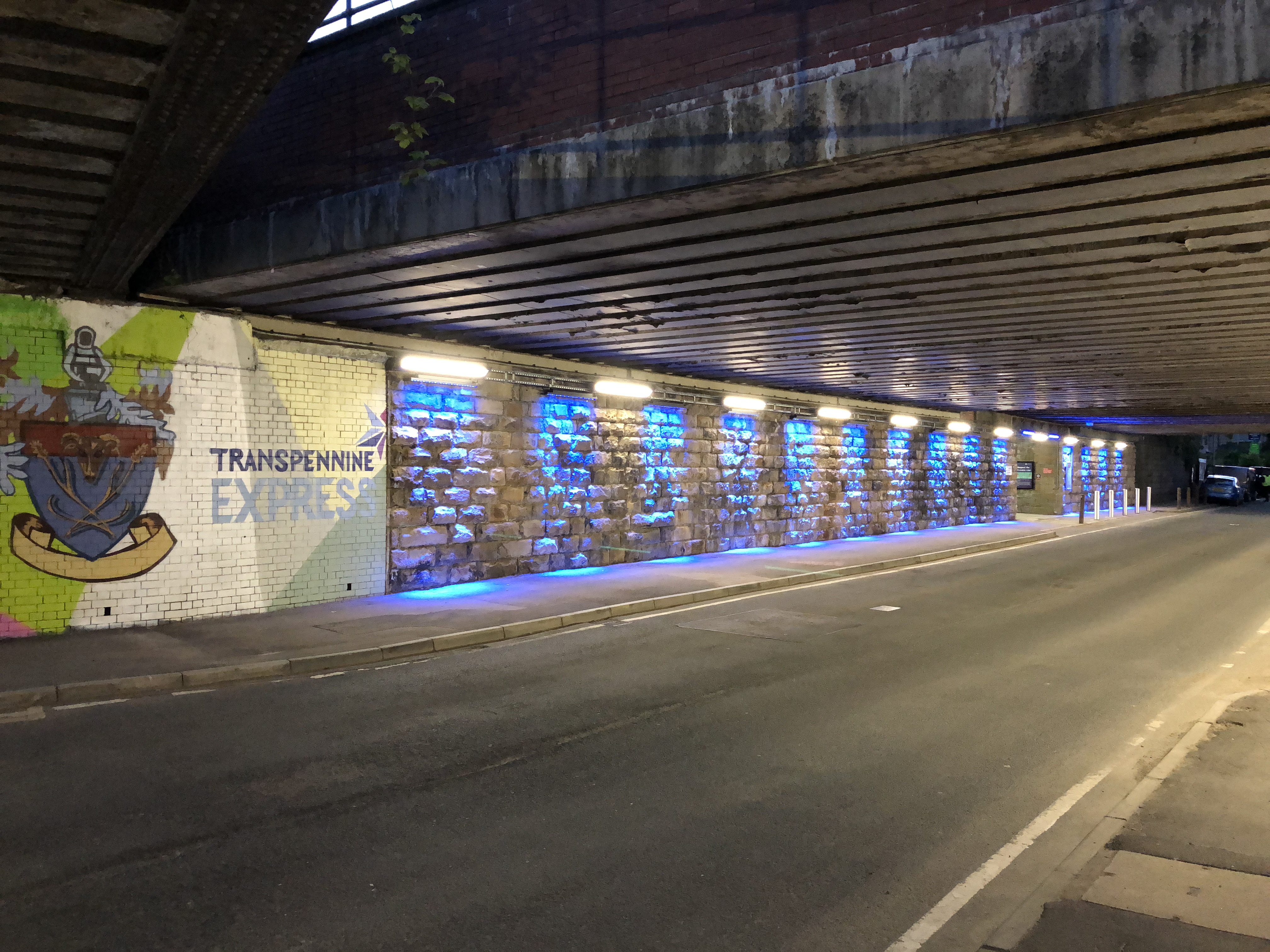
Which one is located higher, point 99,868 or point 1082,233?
point 1082,233

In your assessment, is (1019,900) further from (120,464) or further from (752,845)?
(120,464)

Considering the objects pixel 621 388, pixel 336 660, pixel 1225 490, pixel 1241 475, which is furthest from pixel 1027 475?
pixel 336 660

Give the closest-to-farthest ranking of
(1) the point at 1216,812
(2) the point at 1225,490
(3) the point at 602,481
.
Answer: (1) the point at 1216,812
(3) the point at 602,481
(2) the point at 1225,490

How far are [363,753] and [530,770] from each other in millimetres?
1271

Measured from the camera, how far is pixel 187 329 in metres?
10.8

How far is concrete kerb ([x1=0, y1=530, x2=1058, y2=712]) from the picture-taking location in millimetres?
7578

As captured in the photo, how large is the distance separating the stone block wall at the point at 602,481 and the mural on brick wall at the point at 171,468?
1.11 metres

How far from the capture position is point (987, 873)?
4.30 meters

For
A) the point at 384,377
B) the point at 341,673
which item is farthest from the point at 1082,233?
the point at 384,377

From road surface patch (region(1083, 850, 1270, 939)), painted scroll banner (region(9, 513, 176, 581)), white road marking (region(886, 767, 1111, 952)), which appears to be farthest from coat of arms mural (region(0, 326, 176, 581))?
road surface patch (region(1083, 850, 1270, 939))

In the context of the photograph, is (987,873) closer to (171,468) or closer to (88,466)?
(171,468)

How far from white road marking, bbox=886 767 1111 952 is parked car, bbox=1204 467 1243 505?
5188cm

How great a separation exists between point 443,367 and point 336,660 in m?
5.74

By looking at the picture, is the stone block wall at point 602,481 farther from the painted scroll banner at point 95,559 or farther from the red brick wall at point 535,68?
the red brick wall at point 535,68
